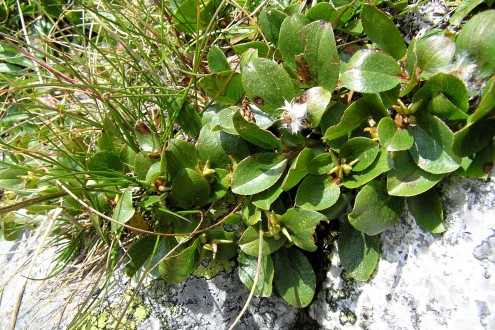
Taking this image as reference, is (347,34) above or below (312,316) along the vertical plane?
above

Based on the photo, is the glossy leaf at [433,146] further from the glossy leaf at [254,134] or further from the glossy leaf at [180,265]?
the glossy leaf at [180,265]

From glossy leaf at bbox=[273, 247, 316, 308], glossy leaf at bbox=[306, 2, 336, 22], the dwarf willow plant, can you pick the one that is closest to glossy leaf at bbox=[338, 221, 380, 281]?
the dwarf willow plant

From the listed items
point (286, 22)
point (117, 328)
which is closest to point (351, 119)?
point (286, 22)

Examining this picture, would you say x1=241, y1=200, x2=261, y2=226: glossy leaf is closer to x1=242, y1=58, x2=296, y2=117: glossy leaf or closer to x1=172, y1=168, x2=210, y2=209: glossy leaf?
x1=172, y1=168, x2=210, y2=209: glossy leaf

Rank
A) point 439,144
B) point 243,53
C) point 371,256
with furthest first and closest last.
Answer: point 243,53 < point 371,256 < point 439,144

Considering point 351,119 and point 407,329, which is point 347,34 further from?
point 407,329

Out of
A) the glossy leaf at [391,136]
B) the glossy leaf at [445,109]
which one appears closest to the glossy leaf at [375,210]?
the glossy leaf at [391,136]
